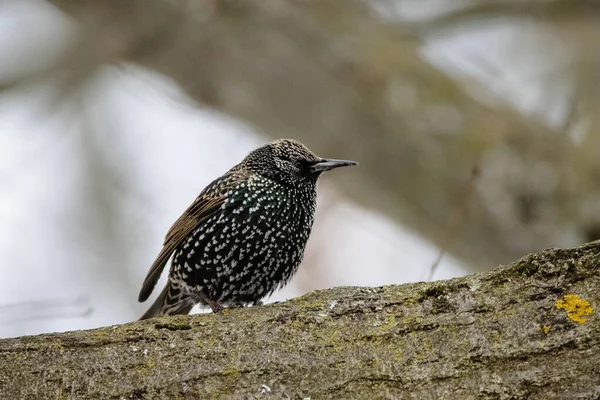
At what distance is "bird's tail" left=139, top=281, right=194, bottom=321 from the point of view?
4.65m

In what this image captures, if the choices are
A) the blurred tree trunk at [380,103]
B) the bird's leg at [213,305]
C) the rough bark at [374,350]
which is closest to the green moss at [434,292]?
the rough bark at [374,350]

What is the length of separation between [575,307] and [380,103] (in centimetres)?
344

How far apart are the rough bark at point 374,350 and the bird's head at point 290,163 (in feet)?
6.61

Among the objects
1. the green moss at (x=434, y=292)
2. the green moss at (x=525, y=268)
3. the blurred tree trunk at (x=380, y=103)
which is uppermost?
the blurred tree trunk at (x=380, y=103)

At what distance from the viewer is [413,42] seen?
582 cm

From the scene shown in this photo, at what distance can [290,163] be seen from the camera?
491 centimetres

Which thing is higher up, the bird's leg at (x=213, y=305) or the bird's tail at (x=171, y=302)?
the bird's tail at (x=171, y=302)

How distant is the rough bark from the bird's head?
2015 mm

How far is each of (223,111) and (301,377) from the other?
3718 mm

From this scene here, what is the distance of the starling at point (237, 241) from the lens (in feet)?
14.3

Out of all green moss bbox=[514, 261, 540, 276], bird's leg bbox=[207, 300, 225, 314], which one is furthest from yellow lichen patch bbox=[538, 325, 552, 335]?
bird's leg bbox=[207, 300, 225, 314]

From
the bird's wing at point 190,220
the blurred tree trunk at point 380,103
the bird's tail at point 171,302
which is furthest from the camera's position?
the blurred tree trunk at point 380,103

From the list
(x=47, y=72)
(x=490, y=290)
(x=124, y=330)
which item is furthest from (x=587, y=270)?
(x=47, y=72)

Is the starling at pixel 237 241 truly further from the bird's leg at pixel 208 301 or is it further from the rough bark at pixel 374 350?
the rough bark at pixel 374 350
